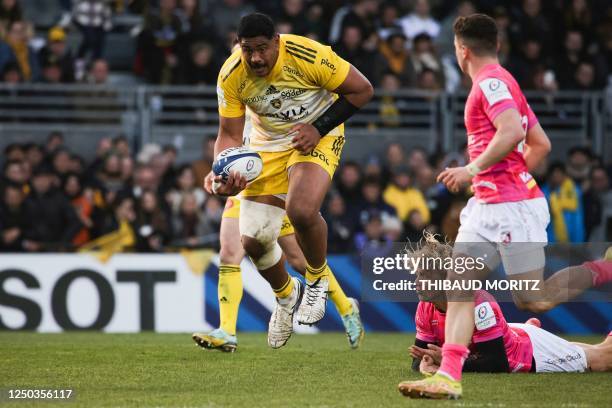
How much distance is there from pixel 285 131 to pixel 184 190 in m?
6.83

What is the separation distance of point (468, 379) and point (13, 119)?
1192cm

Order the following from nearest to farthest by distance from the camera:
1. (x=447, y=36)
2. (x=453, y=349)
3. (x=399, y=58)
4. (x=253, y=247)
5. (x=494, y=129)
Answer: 1. (x=453, y=349)
2. (x=494, y=129)
3. (x=253, y=247)
4. (x=399, y=58)
5. (x=447, y=36)

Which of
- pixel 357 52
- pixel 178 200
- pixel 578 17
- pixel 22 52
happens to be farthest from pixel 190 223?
pixel 578 17

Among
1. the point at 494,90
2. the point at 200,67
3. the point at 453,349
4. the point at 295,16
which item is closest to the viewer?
the point at 453,349

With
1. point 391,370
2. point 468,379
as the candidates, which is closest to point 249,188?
point 391,370

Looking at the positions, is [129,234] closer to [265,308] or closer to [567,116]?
[265,308]

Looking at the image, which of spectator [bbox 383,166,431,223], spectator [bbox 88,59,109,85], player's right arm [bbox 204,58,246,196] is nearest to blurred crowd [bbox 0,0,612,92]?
spectator [bbox 88,59,109,85]

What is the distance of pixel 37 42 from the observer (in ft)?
60.4

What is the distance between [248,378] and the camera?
7871 mm

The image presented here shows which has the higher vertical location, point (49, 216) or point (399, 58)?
point (399, 58)

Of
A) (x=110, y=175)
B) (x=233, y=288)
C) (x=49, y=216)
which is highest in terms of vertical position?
(x=233, y=288)

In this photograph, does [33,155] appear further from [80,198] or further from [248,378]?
[248,378]

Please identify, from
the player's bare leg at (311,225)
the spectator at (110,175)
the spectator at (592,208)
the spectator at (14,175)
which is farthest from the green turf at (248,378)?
the spectator at (592,208)

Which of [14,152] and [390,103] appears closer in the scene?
[14,152]
